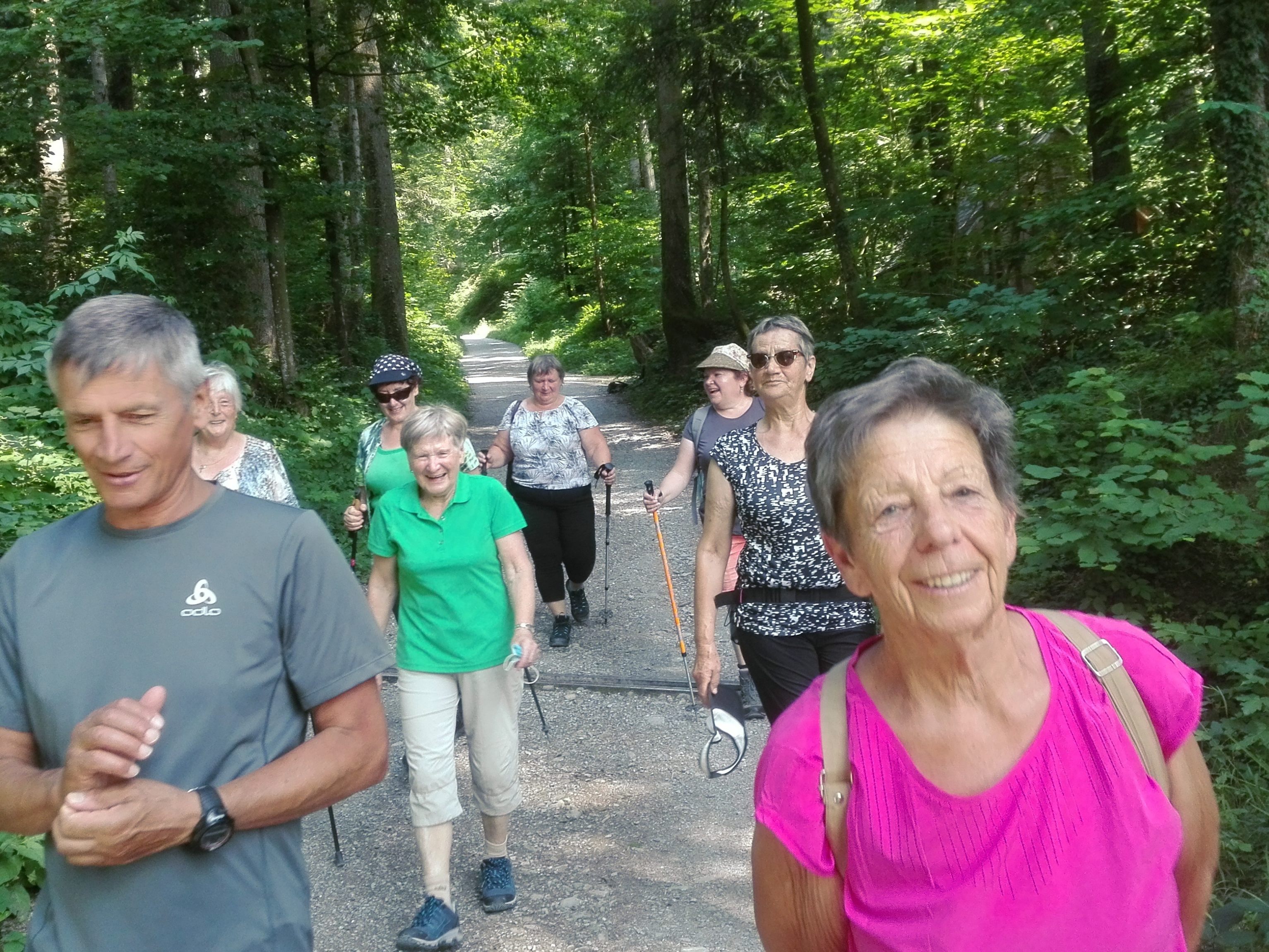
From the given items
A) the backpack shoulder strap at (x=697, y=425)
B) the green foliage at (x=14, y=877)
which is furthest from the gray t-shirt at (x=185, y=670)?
the backpack shoulder strap at (x=697, y=425)

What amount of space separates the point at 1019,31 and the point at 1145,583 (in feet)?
29.3

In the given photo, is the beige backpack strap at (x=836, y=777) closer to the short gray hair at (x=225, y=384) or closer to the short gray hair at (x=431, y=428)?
the short gray hair at (x=431, y=428)

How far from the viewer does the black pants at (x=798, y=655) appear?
402 cm

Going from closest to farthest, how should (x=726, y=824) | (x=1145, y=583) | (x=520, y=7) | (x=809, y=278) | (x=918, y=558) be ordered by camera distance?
(x=918, y=558) < (x=726, y=824) < (x=1145, y=583) < (x=809, y=278) < (x=520, y=7)

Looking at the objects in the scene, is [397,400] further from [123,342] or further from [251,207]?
[251,207]

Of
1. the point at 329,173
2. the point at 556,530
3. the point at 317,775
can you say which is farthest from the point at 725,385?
the point at 329,173

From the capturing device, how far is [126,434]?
6.85 ft

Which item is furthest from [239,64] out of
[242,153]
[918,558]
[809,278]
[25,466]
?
[918,558]

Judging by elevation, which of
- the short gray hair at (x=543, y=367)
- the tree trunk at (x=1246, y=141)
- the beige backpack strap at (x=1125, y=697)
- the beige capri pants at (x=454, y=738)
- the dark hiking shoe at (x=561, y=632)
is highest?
the tree trunk at (x=1246, y=141)

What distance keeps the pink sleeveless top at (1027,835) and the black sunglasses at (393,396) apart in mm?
4963

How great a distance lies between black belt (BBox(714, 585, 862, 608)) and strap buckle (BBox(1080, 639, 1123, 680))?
6.95 feet

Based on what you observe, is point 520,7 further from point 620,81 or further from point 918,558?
point 918,558

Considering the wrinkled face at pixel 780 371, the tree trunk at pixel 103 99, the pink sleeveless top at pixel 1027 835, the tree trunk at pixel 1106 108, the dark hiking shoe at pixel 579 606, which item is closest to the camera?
the pink sleeveless top at pixel 1027 835

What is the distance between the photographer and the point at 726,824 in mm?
5383
